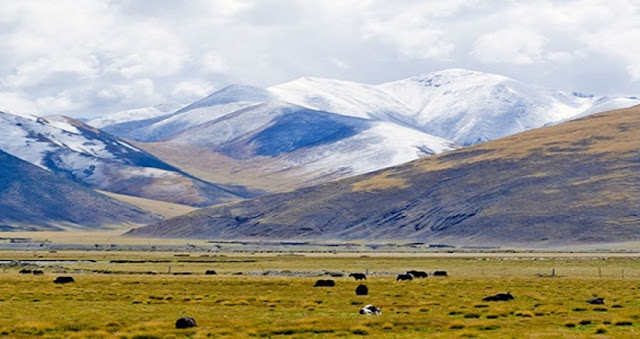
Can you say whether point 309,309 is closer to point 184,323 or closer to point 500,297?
point 500,297

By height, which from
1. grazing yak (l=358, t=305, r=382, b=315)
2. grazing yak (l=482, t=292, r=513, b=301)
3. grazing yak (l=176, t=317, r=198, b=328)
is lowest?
grazing yak (l=482, t=292, r=513, b=301)

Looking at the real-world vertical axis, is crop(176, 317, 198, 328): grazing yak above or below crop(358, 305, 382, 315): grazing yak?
above

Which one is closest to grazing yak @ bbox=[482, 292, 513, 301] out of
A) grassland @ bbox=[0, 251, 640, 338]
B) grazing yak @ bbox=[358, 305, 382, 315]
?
grassland @ bbox=[0, 251, 640, 338]

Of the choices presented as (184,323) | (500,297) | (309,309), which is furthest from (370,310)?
(500,297)

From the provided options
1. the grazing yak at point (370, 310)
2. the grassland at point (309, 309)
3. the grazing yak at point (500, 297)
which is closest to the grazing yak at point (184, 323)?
the grassland at point (309, 309)

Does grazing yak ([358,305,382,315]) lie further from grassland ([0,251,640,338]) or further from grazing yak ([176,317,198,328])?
grazing yak ([176,317,198,328])

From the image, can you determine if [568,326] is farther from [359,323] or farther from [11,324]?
[11,324]

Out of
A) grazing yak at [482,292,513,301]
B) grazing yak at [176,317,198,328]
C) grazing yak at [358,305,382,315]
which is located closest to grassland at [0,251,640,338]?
grazing yak at [176,317,198,328]

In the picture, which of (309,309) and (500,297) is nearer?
(309,309)

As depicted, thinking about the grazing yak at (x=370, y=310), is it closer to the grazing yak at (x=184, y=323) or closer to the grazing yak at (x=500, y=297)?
the grazing yak at (x=184, y=323)

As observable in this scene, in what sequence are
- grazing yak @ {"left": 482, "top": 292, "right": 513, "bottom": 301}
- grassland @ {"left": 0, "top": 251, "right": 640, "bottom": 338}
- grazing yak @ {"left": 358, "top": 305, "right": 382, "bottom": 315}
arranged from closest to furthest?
grassland @ {"left": 0, "top": 251, "right": 640, "bottom": 338}
grazing yak @ {"left": 358, "top": 305, "right": 382, "bottom": 315}
grazing yak @ {"left": 482, "top": 292, "right": 513, "bottom": 301}

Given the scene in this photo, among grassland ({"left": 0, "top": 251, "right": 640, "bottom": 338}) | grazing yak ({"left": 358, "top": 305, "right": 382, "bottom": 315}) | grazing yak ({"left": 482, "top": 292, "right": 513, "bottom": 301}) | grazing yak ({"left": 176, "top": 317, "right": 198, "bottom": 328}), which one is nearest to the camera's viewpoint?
grassland ({"left": 0, "top": 251, "right": 640, "bottom": 338})

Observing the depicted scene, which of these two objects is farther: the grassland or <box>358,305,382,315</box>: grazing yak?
<box>358,305,382,315</box>: grazing yak

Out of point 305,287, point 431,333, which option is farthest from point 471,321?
point 305,287
